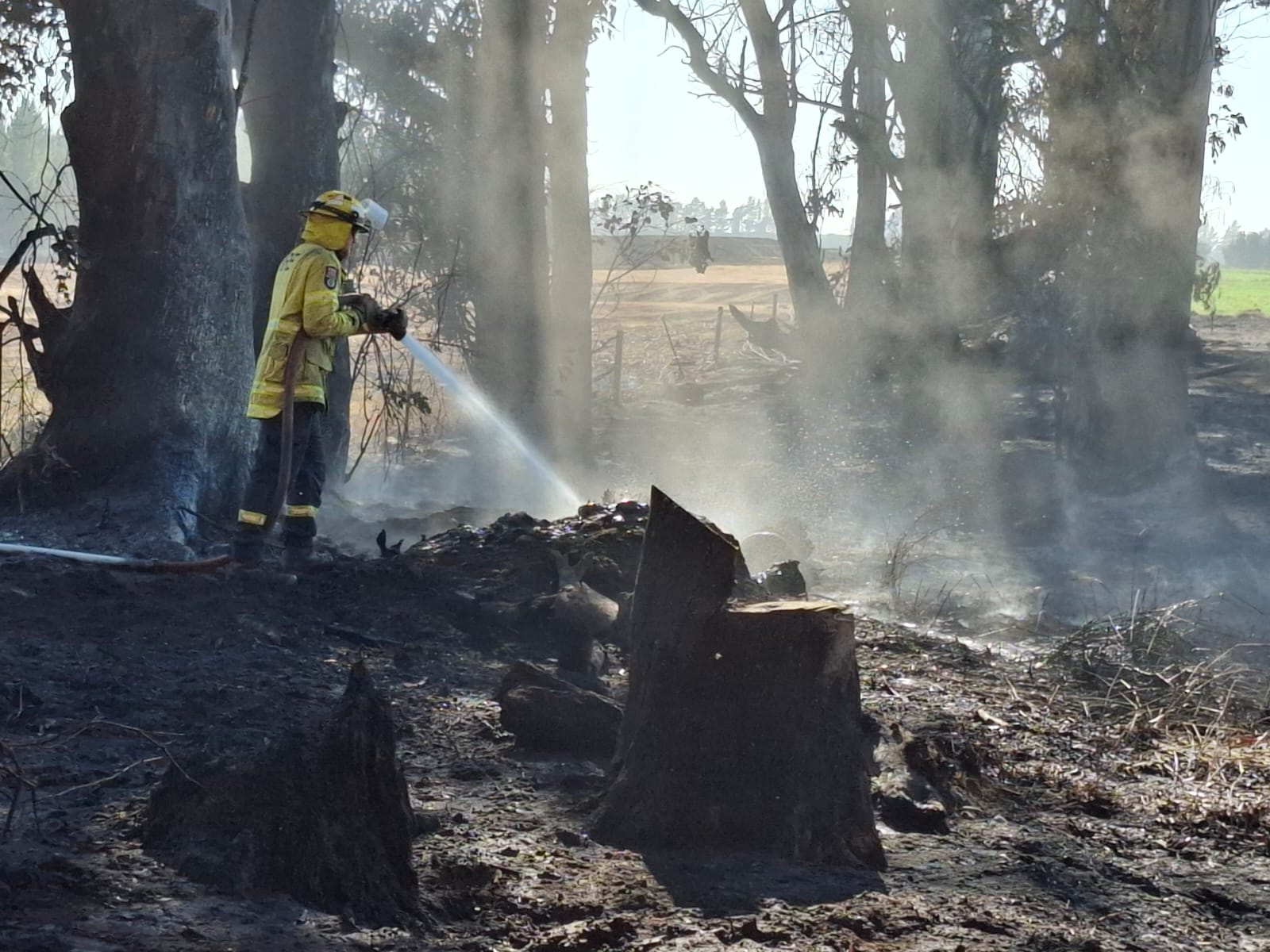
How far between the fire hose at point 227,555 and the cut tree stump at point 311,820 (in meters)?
3.19

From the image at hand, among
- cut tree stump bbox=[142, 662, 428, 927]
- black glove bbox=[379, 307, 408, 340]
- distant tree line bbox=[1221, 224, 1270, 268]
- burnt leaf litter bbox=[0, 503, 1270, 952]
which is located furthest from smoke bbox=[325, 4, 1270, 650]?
distant tree line bbox=[1221, 224, 1270, 268]

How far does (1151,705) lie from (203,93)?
19.5 ft

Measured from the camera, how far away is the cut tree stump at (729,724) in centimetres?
425

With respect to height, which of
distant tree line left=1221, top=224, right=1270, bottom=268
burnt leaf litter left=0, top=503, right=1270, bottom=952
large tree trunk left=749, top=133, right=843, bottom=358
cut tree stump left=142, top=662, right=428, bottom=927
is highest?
distant tree line left=1221, top=224, right=1270, bottom=268

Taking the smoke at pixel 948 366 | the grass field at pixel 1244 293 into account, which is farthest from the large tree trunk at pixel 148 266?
the grass field at pixel 1244 293

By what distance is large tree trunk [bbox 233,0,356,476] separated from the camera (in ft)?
34.7

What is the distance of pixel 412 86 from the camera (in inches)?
666

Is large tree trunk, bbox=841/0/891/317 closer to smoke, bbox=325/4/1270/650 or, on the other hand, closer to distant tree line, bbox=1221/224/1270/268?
smoke, bbox=325/4/1270/650

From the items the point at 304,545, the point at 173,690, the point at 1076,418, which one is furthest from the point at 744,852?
the point at 1076,418

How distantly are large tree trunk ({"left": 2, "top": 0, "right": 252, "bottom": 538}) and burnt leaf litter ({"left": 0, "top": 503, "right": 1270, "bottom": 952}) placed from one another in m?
1.05

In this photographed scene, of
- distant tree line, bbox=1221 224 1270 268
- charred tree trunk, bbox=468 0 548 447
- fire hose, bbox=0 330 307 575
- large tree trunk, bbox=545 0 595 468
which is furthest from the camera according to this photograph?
distant tree line, bbox=1221 224 1270 268

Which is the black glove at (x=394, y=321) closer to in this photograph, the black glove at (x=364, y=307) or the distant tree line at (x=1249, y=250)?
the black glove at (x=364, y=307)

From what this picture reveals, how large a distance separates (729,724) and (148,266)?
16.6ft

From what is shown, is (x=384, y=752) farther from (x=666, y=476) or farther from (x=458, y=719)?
(x=666, y=476)
